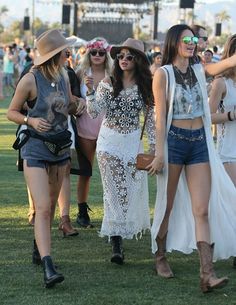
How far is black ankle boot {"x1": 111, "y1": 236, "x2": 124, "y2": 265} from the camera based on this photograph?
7762 mm

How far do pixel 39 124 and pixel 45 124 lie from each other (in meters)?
0.05

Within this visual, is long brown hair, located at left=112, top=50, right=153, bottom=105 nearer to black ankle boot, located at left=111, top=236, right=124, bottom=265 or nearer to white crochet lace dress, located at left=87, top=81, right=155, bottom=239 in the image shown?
white crochet lace dress, located at left=87, top=81, right=155, bottom=239

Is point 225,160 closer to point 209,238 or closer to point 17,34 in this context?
point 209,238

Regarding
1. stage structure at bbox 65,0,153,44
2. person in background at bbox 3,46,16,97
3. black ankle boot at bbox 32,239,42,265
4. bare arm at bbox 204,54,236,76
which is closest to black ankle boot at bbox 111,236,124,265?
black ankle boot at bbox 32,239,42,265

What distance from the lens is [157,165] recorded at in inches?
273

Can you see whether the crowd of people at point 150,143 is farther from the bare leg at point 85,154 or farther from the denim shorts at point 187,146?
the bare leg at point 85,154

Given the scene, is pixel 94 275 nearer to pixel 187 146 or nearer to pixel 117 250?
pixel 117 250

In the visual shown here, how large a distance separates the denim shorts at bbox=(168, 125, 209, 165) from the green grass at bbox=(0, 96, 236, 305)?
3.19 ft

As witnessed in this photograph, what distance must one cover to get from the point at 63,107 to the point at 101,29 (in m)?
62.8

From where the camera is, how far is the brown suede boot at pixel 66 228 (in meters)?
8.93

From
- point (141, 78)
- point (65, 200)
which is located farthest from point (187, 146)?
point (65, 200)

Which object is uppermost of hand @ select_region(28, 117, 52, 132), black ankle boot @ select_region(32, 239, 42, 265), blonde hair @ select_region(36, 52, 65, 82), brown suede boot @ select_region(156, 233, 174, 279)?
blonde hair @ select_region(36, 52, 65, 82)

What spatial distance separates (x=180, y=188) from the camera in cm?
727

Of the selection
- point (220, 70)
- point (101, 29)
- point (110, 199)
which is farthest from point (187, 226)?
point (101, 29)
